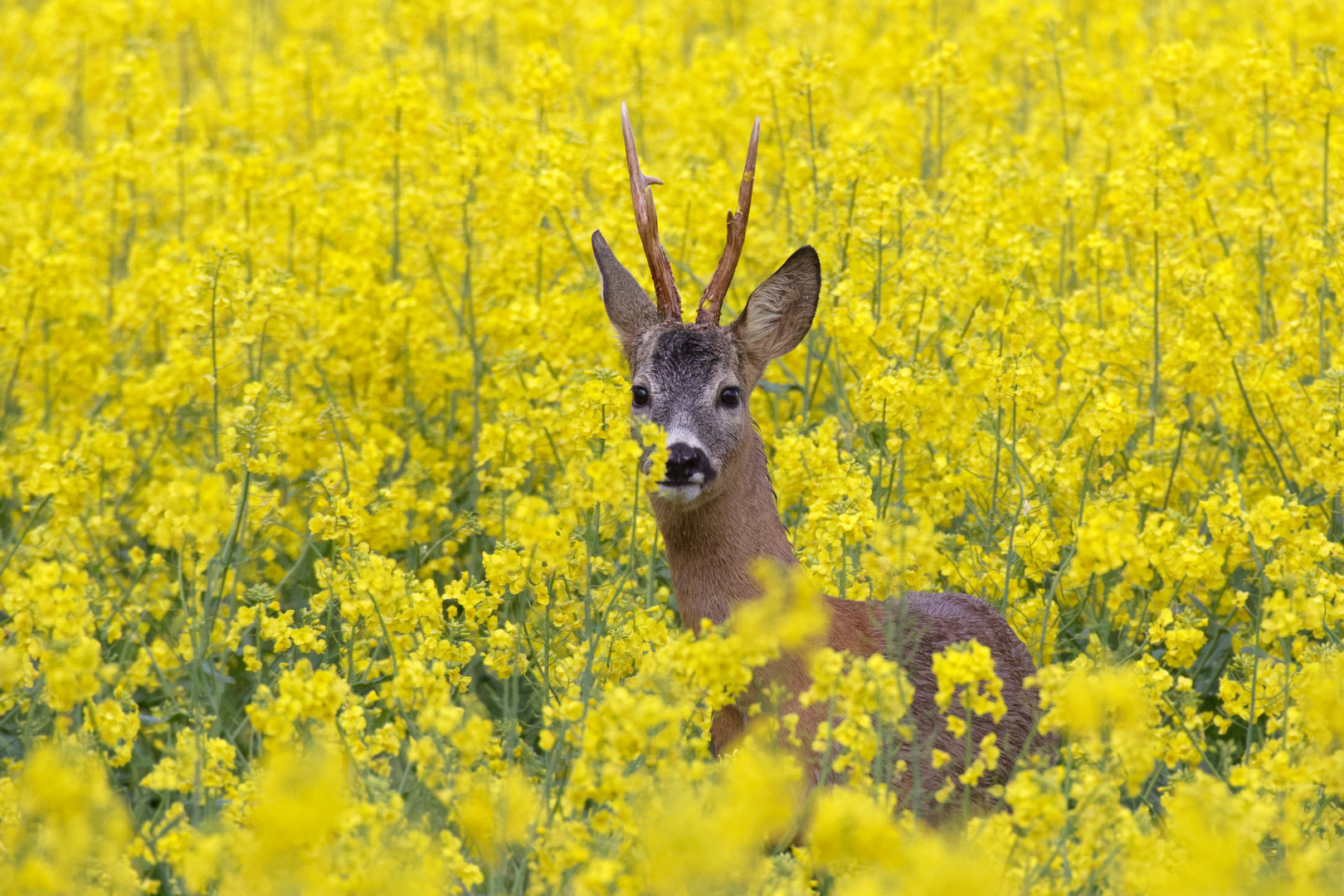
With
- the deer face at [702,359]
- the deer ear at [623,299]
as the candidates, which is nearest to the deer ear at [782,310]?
the deer face at [702,359]

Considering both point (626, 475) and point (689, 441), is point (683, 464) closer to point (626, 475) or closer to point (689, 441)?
point (689, 441)

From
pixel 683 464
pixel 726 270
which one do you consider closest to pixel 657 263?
pixel 726 270

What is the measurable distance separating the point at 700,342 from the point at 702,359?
0.24 ft

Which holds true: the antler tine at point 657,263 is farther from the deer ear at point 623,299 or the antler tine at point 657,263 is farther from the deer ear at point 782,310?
the deer ear at point 782,310

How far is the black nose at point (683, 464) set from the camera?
4.78 metres

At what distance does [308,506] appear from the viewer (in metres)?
7.16

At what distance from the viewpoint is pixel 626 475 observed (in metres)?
4.47

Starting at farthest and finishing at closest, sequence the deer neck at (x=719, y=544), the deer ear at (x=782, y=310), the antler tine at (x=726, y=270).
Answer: the deer ear at (x=782, y=310)
the antler tine at (x=726, y=270)
the deer neck at (x=719, y=544)

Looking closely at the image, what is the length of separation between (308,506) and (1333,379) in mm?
4254

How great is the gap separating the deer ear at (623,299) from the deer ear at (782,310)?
0.39 metres

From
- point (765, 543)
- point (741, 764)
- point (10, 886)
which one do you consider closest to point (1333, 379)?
point (765, 543)

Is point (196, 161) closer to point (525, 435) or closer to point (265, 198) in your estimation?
point (265, 198)

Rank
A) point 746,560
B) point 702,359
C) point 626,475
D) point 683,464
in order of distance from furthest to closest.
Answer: point 702,359 → point 746,560 → point 683,464 → point 626,475

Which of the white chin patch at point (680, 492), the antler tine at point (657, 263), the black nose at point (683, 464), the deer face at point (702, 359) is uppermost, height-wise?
the antler tine at point (657, 263)
